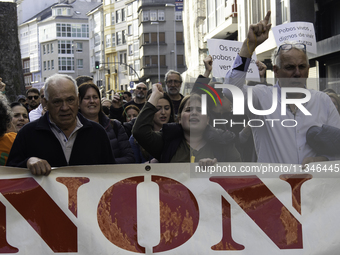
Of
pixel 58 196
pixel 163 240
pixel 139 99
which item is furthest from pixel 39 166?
pixel 139 99

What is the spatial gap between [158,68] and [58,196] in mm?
65564

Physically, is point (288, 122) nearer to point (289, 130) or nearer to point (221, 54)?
point (289, 130)

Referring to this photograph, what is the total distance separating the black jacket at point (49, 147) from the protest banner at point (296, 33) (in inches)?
150

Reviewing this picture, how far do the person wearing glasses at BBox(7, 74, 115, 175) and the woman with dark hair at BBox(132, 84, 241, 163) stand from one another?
1.01ft

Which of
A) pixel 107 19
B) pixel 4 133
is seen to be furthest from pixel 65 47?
pixel 4 133

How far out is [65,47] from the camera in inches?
4284

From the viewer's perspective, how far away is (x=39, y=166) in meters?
3.60

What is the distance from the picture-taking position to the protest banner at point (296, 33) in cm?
718

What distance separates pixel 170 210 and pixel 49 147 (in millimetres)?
990

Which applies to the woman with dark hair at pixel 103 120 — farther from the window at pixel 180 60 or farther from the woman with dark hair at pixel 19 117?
the window at pixel 180 60

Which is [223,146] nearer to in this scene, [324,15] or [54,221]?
[54,221]


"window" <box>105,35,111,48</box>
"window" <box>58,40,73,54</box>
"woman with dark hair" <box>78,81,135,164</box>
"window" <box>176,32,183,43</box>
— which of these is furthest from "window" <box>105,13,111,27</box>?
"woman with dark hair" <box>78,81,135,164</box>

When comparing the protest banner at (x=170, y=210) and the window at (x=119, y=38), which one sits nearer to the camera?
the protest banner at (x=170, y=210)

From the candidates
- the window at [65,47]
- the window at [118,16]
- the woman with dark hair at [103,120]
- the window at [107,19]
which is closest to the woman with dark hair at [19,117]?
the woman with dark hair at [103,120]
